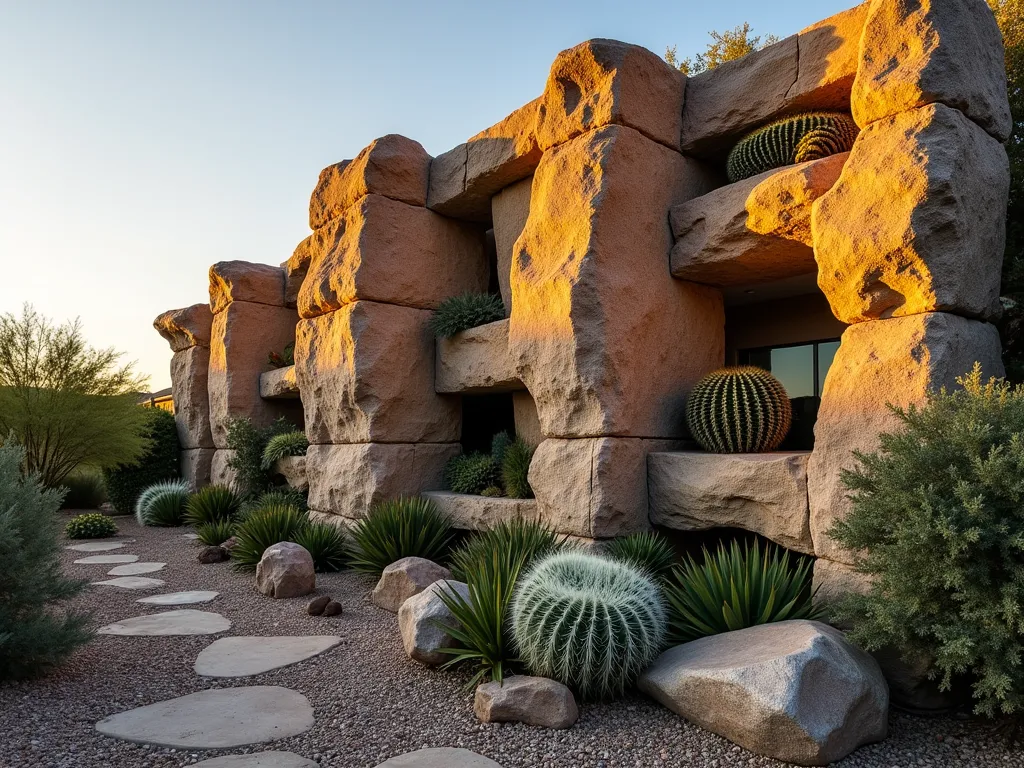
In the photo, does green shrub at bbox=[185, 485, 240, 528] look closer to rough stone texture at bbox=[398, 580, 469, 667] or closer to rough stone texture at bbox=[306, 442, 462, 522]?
rough stone texture at bbox=[306, 442, 462, 522]

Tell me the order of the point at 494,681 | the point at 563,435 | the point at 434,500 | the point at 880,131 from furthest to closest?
1. the point at 434,500
2. the point at 563,435
3. the point at 880,131
4. the point at 494,681

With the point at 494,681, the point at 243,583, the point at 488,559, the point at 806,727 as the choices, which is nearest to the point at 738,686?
the point at 806,727

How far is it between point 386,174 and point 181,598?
5036mm

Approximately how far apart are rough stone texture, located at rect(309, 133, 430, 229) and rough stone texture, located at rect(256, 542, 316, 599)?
13.8 feet

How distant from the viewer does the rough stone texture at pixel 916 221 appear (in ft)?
12.9

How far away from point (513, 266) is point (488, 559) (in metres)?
2.99

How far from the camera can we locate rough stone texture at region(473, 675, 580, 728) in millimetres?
3326

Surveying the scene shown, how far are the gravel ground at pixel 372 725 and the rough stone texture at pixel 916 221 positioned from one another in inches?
92.9

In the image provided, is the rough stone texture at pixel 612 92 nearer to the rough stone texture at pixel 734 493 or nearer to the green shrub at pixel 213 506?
the rough stone texture at pixel 734 493

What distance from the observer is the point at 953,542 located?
2.99 m

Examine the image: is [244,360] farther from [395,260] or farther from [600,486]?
[600,486]

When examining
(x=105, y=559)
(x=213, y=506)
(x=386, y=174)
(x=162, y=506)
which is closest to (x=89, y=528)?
(x=162, y=506)

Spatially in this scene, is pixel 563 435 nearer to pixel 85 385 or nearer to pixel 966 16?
pixel 966 16

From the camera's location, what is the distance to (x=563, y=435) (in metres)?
5.94
